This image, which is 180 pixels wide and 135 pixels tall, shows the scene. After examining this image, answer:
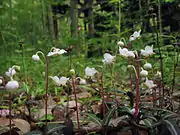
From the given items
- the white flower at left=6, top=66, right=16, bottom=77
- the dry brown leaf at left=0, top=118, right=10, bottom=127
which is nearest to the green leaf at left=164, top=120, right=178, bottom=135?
the white flower at left=6, top=66, right=16, bottom=77

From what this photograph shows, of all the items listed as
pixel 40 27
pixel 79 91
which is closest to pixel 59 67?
pixel 79 91

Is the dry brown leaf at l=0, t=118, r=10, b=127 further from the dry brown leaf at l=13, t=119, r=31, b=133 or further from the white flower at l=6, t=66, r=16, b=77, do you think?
the white flower at l=6, t=66, r=16, b=77

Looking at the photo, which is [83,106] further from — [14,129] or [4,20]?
[4,20]

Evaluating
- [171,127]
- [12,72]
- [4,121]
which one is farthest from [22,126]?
[171,127]

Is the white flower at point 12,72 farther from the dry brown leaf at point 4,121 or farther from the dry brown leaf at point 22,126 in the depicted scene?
the dry brown leaf at point 4,121

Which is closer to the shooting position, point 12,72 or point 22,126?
point 12,72

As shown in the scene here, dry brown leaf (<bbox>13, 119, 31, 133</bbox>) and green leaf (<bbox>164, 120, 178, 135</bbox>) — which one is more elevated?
green leaf (<bbox>164, 120, 178, 135</bbox>)

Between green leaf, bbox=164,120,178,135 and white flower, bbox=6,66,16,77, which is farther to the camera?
A: white flower, bbox=6,66,16,77

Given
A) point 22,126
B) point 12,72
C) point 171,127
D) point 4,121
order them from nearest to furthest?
point 171,127
point 12,72
point 22,126
point 4,121

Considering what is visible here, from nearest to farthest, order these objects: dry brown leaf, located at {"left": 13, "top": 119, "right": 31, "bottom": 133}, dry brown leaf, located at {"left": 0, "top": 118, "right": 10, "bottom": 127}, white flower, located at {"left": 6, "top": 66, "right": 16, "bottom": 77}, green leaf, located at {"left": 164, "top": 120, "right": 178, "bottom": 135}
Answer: green leaf, located at {"left": 164, "top": 120, "right": 178, "bottom": 135} → white flower, located at {"left": 6, "top": 66, "right": 16, "bottom": 77} → dry brown leaf, located at {"left": 13, "top": 119, "right": 31, "bottom": 133} → dry brown leaf, located at {"left": 0, "top": 118, "right": 10, "bottom": 127}

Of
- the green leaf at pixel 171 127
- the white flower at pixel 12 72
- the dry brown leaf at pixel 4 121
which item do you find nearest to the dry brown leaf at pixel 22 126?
the dry brown leaf at pixel 4 121

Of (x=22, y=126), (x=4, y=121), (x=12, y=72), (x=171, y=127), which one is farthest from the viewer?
(x=4, y=121)

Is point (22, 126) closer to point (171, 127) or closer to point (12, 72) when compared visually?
point (12, 72)

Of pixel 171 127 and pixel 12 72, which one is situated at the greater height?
pixel 12 72
